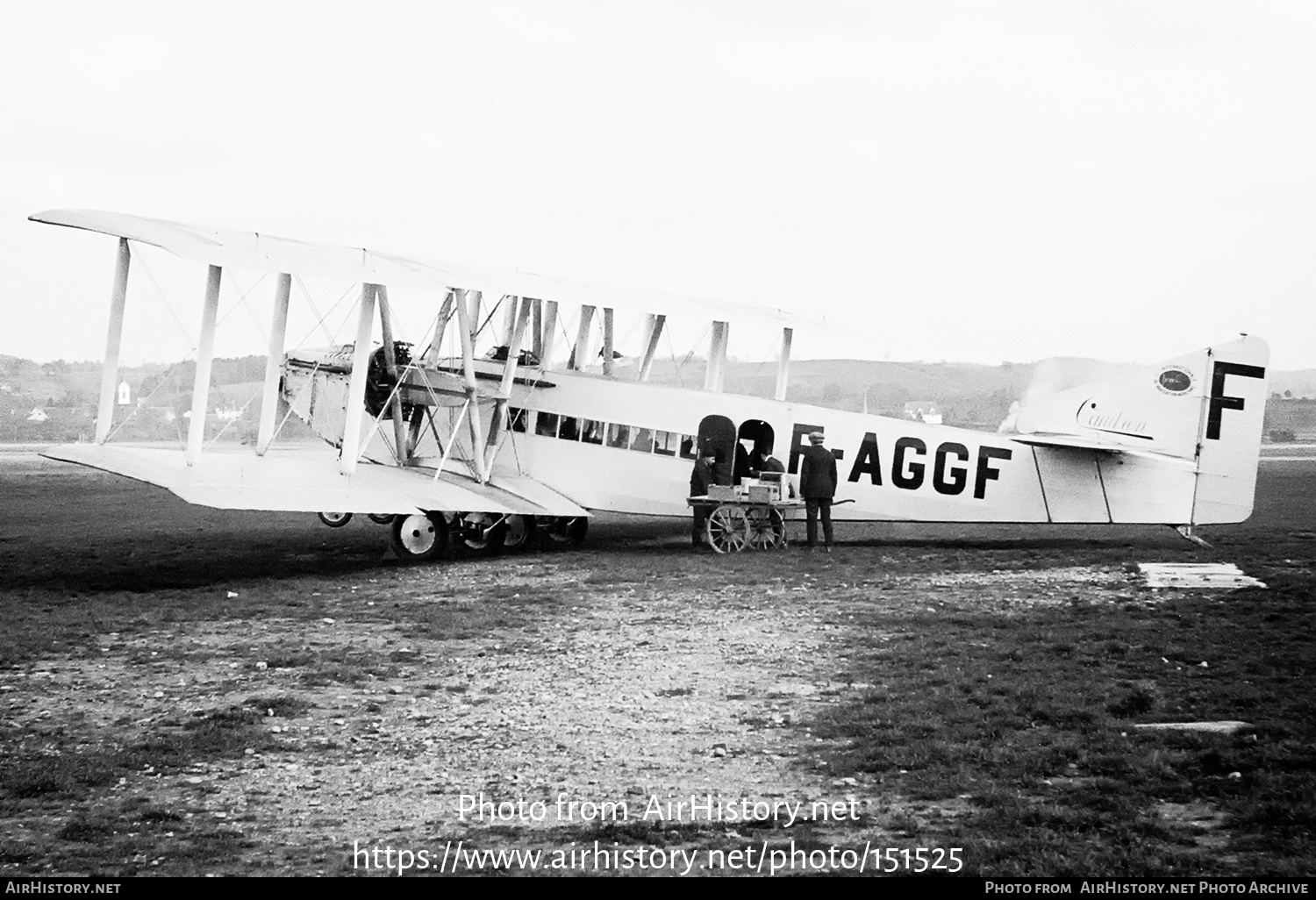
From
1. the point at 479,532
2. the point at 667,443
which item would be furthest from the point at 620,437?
the point at 479,532

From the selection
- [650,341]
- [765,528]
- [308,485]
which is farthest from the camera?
[650,341]

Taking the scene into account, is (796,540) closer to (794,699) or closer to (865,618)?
(865,618)

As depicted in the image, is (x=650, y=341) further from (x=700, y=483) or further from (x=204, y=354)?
(x=204, y=354)

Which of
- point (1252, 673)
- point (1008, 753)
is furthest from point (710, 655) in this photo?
point (1252, 673)

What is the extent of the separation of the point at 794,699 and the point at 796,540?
387 inches

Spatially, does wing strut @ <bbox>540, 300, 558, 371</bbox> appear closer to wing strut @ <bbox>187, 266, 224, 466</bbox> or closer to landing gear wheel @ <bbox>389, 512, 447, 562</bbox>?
landing gear wheel @ <bbox>389, 512, 447, 562</bbox>

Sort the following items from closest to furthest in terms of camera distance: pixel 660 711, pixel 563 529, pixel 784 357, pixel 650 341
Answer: pixel 660 711
pixel 563 529
pixel 650 341
pixel 784 357

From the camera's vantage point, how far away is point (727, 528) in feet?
52.8

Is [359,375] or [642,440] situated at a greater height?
[359,375]

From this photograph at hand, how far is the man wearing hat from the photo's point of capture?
51.5 ft

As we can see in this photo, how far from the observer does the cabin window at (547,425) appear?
17391 mm

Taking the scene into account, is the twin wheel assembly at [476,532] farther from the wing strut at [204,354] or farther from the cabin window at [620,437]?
the wing strut at [204,354]

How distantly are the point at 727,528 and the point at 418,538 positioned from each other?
13.9ft

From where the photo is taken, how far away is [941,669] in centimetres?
865
